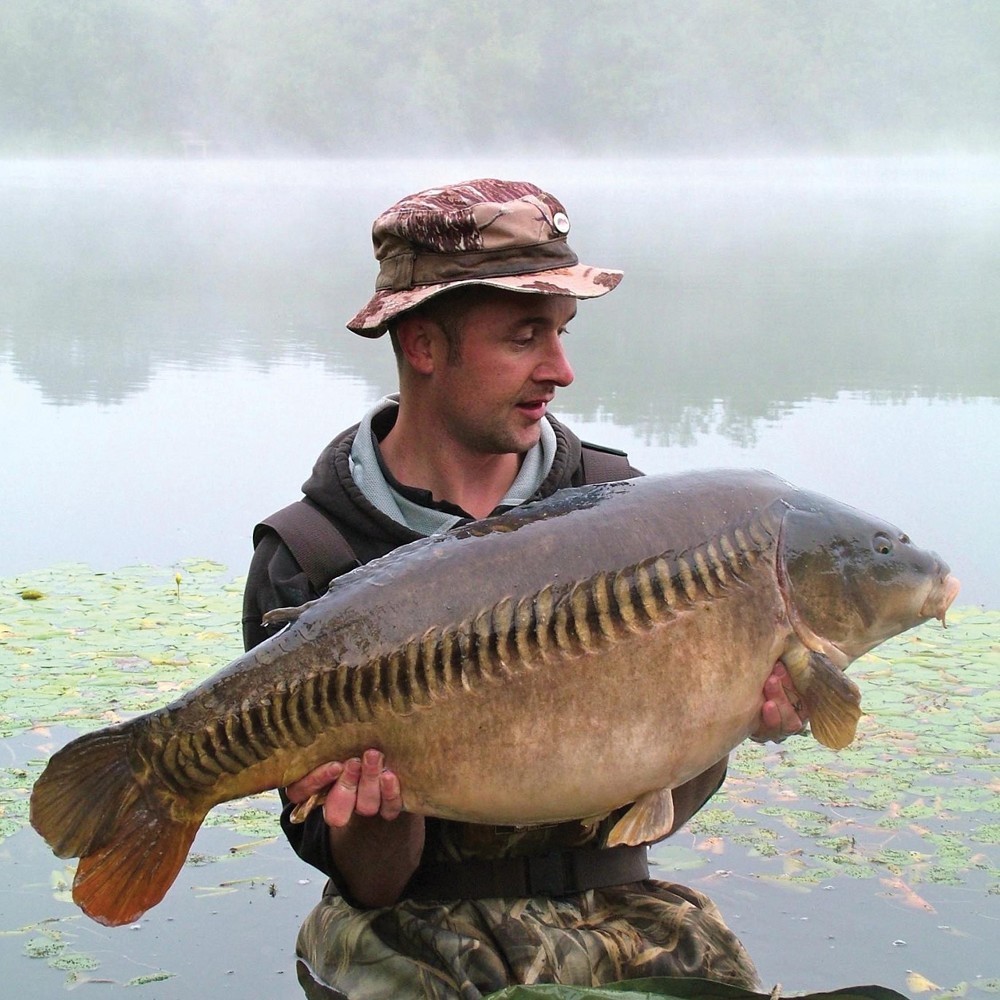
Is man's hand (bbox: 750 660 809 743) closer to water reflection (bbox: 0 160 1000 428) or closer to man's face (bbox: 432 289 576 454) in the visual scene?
man's face (bbox: 432 289 576 454)

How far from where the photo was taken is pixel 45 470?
8.73m

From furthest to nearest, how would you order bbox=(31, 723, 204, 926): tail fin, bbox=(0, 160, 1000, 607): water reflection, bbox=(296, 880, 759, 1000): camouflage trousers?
1. bbox=(0, 160, 1000, 607): water reflection
2. bbox=(296, 880, 759, 1000): camouflage trousers
3. bbox=(31, 723, 204, 926): tail fin

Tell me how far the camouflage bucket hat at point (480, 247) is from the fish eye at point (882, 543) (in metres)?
0.67

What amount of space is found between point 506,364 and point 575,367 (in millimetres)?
9798

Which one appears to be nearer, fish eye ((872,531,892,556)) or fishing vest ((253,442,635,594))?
fish eye ((872,531,892,556))

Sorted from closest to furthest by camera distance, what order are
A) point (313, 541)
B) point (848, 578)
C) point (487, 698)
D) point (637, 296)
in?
point (487, 698), point (848, 578), point (313, 541), point (637, 296)

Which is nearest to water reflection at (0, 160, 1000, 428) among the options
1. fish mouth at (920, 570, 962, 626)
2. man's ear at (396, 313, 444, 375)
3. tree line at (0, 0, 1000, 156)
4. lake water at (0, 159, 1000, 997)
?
lake water at (0, 159, 1000, 997)

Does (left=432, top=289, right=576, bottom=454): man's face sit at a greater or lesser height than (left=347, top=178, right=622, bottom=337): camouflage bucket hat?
lesser

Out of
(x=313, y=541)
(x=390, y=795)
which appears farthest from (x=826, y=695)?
(x=313, y=541)

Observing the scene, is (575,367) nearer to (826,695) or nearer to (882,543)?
(882,543)

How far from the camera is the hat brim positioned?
102 inches

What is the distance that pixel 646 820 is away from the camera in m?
2.33

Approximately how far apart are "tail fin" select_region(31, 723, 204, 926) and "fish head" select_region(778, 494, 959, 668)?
3.52 feet

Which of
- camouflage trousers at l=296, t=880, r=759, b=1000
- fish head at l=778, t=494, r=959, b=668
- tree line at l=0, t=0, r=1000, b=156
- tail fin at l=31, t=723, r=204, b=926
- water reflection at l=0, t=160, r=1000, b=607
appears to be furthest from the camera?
tree line at l=0, t=0, r=1000, b=156
